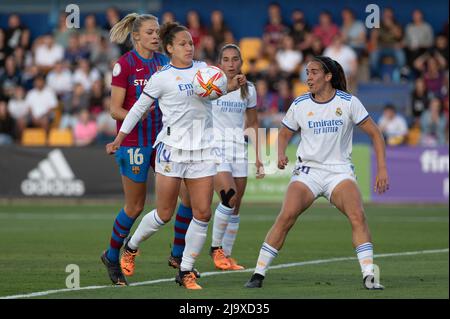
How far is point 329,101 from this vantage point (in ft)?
35.6

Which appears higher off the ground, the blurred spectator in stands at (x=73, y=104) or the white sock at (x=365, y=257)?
the blurred spectator in stands at (x=73, y=104)

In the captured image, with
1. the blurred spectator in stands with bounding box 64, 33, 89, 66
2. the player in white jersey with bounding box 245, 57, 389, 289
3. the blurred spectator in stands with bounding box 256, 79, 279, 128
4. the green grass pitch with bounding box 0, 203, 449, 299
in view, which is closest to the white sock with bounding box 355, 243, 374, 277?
the player in white jersey with bounding box 245, 57, 389, 289

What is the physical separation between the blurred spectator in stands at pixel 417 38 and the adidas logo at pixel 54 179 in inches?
358

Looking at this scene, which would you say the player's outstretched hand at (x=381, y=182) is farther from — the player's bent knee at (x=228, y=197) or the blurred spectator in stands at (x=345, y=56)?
the blurred spectator in stands at (x=345, y=56)

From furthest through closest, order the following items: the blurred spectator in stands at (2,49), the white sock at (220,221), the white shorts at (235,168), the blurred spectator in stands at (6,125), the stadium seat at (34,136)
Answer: the blurred spectator in stands at (2,49) < the blurred spectator in stands at (6,125) < the stadium seat at (34,136) < the white shorts at (235,168) < the white sock at (220,221)

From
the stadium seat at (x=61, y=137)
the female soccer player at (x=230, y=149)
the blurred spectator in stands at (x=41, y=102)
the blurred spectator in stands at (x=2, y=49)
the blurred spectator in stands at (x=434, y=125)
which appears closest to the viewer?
the female soccer player at (x=230, y=149)

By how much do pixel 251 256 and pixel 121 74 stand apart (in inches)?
155

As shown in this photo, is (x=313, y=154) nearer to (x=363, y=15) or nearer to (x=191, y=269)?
(x=191, y=269)

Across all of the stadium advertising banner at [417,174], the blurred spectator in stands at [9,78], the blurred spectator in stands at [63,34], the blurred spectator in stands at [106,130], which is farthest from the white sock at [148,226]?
the blurred spectator in stands at [63,34]

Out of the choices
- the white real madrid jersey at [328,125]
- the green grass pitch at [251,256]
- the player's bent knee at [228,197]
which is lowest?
the green grass pitch at [251,256]

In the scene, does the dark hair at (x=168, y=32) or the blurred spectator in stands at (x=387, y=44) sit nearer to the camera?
the dark hair at (x=168, y=32)

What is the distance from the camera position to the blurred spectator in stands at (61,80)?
29672mm

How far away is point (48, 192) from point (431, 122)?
29.3 ft
